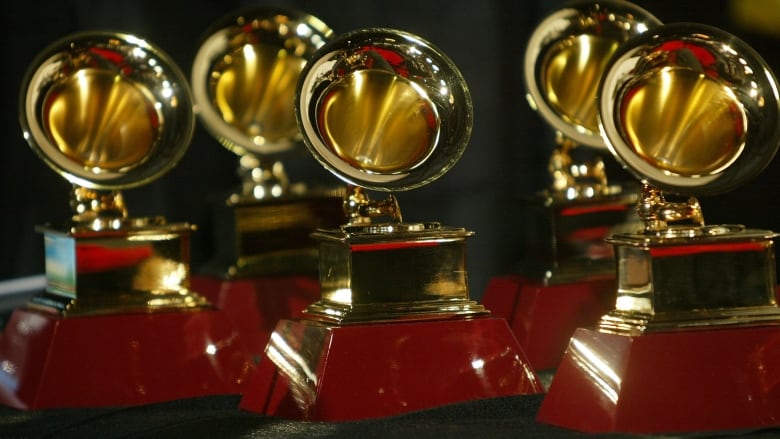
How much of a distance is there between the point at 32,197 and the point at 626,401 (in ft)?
8.22

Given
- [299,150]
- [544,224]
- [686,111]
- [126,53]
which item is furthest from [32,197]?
[686,111]

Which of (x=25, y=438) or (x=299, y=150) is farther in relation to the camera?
(x=299, y=150)

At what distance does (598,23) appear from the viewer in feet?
9.54

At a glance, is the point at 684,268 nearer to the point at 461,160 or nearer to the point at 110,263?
the point at 110,263

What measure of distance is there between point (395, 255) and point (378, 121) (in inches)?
8.8

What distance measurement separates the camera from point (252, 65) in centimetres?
325

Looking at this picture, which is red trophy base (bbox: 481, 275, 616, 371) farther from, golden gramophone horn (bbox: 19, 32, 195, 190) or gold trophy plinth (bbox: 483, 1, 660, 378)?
golden gramophone horn (bbox: 19, 32, 195, 190)

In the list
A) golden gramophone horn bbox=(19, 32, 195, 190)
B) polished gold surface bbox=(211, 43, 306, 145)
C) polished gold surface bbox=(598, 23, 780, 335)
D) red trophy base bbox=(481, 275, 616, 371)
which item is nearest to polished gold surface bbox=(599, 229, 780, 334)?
polished gold surface bbox=(598, 23, 780, 335)

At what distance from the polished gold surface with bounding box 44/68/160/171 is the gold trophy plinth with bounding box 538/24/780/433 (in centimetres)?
94

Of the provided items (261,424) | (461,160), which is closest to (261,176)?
(461,160)

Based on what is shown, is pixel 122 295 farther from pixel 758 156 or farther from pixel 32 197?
pixel 32 197

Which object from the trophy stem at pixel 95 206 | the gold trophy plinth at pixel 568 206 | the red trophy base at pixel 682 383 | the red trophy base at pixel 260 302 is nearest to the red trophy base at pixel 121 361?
the trophy stem at pixel 95 206

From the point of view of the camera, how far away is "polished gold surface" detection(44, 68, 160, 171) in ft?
9.02

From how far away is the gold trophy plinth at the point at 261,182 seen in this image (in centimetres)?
319
